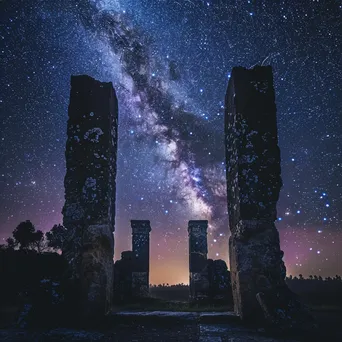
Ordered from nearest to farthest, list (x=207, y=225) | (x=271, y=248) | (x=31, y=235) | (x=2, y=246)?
(x=271, y=248), (x=207, y=225), (x=2, y=246), (x=31, y=235)

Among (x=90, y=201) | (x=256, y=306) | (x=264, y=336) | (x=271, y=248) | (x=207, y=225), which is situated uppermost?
(x=207, y=225)

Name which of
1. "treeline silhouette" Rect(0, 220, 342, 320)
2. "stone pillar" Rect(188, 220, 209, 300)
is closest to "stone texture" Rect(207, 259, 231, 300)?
"stone pillar" Rect(188, 220, 209, 300)

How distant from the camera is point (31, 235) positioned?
1598cm

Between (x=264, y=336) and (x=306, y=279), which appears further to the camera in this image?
(x=306, y=279)

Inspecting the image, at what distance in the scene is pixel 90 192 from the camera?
4.52 meters

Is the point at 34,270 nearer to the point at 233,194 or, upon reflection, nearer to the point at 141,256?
the point at 141,256

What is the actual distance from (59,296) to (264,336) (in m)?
2.47

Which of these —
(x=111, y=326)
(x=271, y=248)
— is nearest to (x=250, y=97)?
(x=271, y=248)

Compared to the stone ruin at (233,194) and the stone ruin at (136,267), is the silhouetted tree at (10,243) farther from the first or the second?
the stone ruin at (233,194)

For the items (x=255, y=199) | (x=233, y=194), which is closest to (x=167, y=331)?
(x=255, y=199)

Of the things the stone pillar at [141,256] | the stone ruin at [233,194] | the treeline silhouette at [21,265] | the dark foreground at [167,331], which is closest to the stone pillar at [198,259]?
the stone pillar at [141,256]

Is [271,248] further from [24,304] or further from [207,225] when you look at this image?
[207,225]

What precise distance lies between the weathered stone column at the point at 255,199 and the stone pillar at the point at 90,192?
1880mm

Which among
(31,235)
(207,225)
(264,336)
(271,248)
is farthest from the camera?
(31,235)
